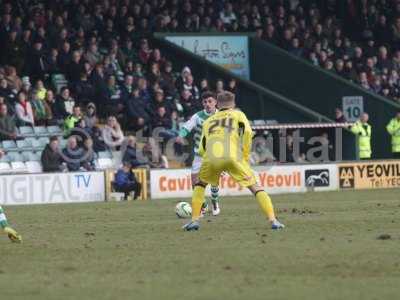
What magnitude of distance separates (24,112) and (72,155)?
1.67 meters

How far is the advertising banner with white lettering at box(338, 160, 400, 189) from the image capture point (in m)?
31.7

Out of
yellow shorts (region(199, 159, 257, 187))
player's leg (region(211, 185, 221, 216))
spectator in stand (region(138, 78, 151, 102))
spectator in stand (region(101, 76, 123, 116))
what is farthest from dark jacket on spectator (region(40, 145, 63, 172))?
yellow shorts (region(199, 159, 257, 187))

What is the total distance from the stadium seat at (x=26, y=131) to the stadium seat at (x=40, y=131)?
96mm

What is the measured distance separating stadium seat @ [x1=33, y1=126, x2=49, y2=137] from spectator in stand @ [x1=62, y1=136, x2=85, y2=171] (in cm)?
123

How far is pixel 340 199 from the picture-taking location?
25.5m

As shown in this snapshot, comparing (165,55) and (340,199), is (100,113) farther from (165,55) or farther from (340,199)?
(340,199)

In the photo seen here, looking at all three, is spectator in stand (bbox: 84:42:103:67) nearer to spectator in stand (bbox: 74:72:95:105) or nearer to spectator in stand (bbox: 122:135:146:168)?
spectator in stand (bbox: 74:72:95:105)

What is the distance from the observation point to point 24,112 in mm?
29047

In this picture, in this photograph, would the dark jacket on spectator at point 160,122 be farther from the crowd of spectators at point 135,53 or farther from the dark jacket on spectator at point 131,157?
the dark jacket on spectator at point 131,157

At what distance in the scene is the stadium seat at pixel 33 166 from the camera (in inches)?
1129

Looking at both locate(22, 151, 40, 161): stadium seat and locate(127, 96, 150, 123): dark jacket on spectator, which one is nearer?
locate(22, 151, 40, 161): stadium seat

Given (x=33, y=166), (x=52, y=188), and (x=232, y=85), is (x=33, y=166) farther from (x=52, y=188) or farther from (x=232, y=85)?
(x=232, y=85)

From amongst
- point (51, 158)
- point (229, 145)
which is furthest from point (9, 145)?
point (229, 145)

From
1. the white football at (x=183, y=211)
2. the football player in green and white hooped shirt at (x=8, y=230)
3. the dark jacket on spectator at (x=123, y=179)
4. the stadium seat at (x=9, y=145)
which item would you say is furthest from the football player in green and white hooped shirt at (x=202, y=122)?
the stadium seat at (x=9, y=145)
